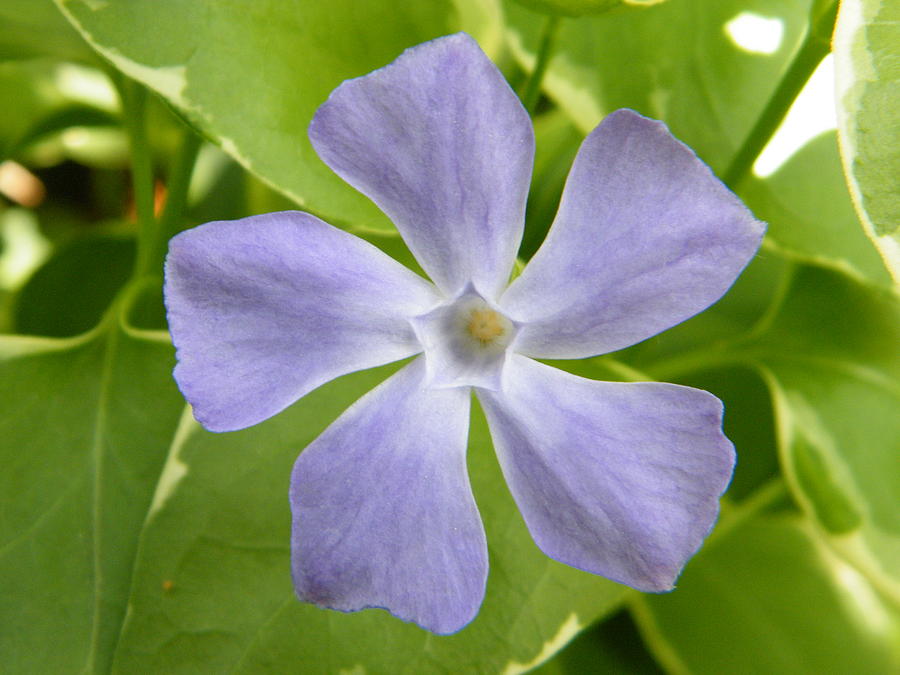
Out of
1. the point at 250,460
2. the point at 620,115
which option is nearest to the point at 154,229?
the point at 250,460

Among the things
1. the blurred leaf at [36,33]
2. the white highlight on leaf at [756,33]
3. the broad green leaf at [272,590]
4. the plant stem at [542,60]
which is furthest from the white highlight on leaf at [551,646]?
the blurred leaf at [36,33]

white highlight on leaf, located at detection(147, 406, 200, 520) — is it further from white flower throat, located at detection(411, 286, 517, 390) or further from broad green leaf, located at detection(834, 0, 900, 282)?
broad green leaf, located at detection(834, 0, 900, 282)

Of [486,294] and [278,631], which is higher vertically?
[486,294]

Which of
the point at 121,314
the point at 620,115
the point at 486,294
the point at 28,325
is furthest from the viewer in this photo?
the point at 28,325

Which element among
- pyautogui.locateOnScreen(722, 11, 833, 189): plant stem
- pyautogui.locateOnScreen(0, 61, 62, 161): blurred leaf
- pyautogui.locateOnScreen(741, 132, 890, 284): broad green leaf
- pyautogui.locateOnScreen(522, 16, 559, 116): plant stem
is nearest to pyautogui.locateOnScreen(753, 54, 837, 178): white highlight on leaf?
pyautogui.locateOnScreen(741, 132, 890, 284): broad green leaf

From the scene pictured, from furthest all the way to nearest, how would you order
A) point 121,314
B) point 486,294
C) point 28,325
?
1. point 28,325
2. point 121,314
3. point 486,294

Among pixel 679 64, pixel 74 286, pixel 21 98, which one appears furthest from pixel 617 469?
pixel 21 98

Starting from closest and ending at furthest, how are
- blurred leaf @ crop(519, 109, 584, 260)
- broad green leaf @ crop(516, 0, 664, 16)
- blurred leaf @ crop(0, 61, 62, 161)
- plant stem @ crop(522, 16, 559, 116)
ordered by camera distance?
broad green leaf @ crop(516, 0, 664, 16) → plant stem @ crop(522, 16, 559, 116) → blurred leaf @ crop(519, 109, 584, 260) → blurred leaf @ crop(0, 61, 62, 161)

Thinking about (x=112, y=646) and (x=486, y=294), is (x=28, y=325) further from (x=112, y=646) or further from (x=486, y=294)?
(x=486, y=294)
